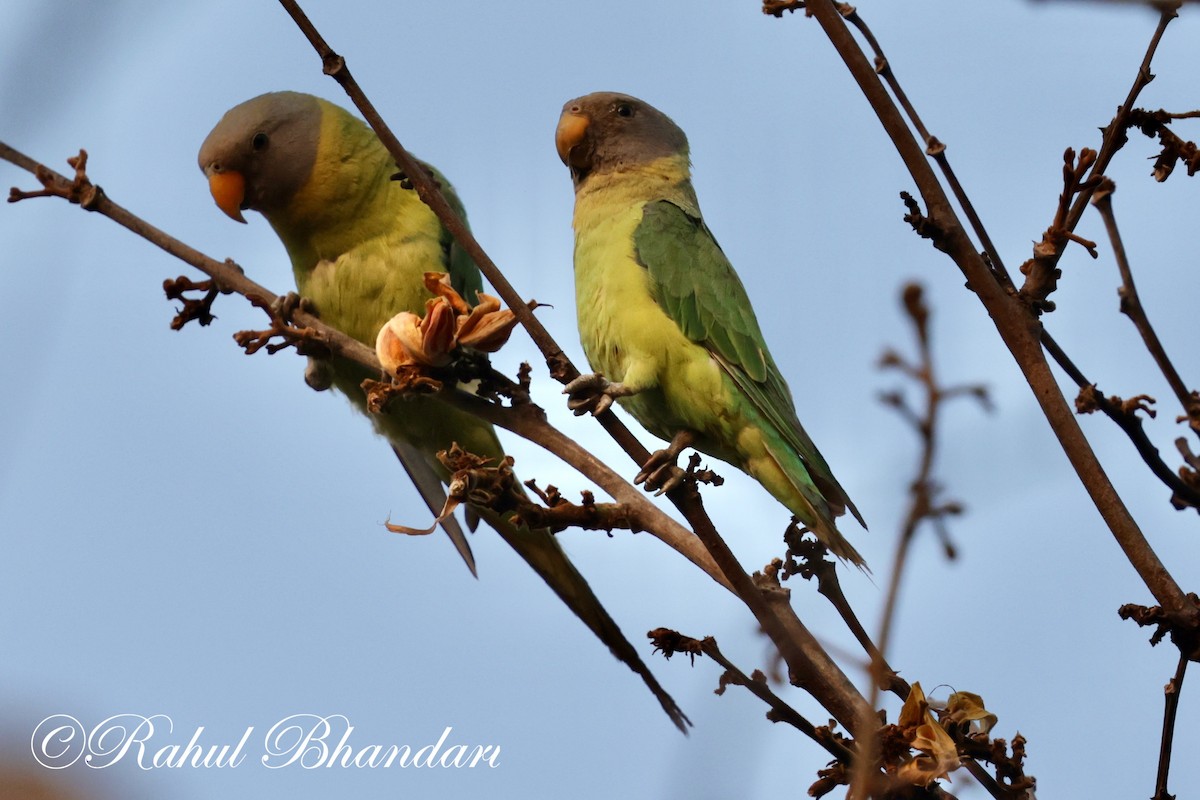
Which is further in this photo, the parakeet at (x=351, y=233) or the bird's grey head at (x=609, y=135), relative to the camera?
the bird's grey head at (x=609, y=135)

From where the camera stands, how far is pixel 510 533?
4.28m

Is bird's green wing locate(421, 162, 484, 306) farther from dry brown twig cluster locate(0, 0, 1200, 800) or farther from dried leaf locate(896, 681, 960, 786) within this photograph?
dried leaf locate(896, 681, 960, 786)

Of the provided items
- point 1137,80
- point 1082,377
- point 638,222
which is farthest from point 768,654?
point 638,222

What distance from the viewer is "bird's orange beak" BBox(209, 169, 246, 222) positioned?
427 cm

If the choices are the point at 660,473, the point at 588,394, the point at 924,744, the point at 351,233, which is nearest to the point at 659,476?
the point at 660,473

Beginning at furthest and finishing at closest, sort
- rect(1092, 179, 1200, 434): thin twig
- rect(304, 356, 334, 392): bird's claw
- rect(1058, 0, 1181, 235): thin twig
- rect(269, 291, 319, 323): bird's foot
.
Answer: rect(304, 356, 334, 392): bird's claw < rect(269, 291, 319, 323): bird's foot < rect(1058, 0, 1181, 235): thin twig < rect(1092, 179, 1200, 434): thin twig

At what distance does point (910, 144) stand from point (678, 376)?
1.63 metres

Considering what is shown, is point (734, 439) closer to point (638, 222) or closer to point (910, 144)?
point (638, 222)

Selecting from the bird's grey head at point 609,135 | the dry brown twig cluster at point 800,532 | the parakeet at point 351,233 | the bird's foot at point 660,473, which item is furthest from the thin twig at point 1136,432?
the bird's grey head at point 609,135

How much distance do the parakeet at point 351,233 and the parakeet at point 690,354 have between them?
0.61 m

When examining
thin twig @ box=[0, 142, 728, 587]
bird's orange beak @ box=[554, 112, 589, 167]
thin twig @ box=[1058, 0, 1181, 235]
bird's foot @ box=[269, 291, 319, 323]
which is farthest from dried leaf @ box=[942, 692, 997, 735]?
bird's orange beak @ box=[554, 112, 589, 167]

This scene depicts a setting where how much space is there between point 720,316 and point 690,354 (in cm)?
22

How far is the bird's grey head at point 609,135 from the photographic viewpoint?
4.48 m

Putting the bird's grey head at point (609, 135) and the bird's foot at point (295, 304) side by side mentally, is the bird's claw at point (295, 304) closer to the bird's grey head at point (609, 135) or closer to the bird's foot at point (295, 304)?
the bird's foot at point (295, 304)
